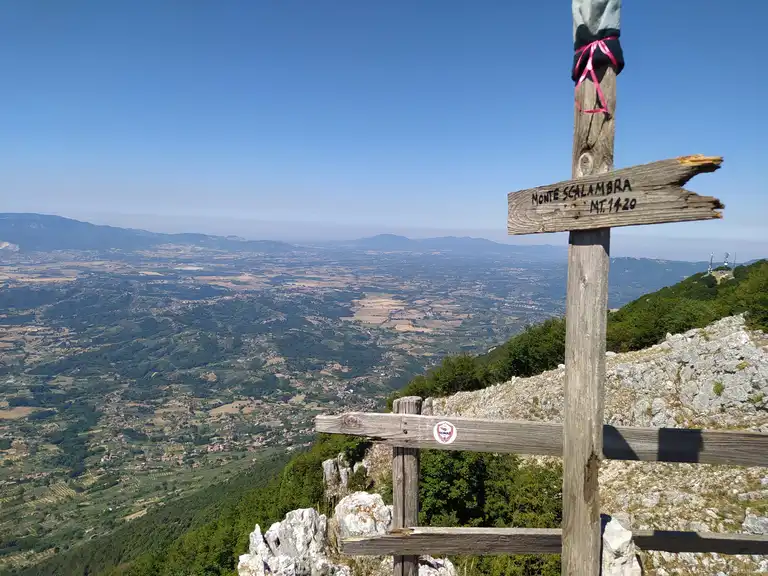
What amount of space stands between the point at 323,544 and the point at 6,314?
23122 centimetres

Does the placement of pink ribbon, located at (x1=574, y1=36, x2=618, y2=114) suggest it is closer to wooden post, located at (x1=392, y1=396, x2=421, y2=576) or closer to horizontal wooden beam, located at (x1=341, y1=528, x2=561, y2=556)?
wooden post, located at (x1=392, y1=396, x2=421, y2=576)

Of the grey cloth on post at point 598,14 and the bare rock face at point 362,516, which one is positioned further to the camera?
the bare rock face at point 362,516

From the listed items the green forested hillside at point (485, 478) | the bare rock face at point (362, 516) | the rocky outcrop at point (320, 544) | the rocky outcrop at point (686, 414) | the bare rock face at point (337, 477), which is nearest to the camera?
the rocky outcrop at point (686, 414)

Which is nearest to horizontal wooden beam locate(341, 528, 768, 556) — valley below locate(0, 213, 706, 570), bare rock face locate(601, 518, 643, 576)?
bare rock face locate(601, 518, 643, 576)

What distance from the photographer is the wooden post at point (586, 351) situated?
2.59 meters

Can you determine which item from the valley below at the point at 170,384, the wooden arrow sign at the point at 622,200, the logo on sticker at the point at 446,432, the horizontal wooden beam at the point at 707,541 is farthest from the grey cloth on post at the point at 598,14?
the valley below at the point at 170,384

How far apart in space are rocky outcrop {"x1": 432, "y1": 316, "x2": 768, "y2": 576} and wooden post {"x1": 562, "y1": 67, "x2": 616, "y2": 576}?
5019 mm

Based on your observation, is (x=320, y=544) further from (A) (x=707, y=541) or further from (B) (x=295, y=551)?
(A) (x=707, y=541)

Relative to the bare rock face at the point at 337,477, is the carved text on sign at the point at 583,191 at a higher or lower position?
higher

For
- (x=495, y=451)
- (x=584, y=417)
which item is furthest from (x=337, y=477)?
(x=584, y=417)

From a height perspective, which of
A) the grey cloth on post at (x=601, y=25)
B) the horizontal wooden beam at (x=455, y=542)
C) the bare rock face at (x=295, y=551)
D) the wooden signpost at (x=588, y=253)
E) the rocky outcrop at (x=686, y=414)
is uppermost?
the grey cloth on post at (x=601, y=25)

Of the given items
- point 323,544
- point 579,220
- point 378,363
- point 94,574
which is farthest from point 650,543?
point 378,363

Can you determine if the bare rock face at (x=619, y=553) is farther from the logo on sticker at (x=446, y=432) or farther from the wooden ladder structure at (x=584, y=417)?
the logo on sticker at (x=446, y=432)

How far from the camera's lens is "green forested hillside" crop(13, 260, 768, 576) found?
9.34 metres
